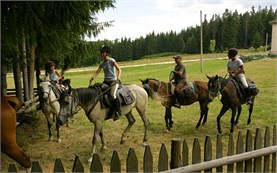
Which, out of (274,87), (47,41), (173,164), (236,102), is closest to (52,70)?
(47,41)

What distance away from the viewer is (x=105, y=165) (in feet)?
22.0

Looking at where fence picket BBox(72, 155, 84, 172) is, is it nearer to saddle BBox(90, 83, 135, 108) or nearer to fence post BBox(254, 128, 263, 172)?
fence post BBox(254, 128, 263, 172)

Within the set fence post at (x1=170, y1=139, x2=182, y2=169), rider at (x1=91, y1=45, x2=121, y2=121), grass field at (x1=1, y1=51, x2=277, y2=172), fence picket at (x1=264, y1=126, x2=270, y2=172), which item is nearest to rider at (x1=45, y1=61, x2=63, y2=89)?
grass field at (x1=1, y1=51, x2=277, y2=172)

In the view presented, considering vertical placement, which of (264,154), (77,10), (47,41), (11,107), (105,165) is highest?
(77,10)

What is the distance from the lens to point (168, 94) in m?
9.54

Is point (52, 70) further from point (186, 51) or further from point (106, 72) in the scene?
point (186, 51)

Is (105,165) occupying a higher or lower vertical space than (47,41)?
lower

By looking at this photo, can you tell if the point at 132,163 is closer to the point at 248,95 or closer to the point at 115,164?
the point at 115,164

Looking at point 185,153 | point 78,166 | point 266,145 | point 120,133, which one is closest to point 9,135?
point 78,166

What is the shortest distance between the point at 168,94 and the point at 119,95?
263 centimetres

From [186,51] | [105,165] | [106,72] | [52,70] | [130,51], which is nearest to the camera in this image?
[105,165]

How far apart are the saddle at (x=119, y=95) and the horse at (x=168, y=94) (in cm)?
158

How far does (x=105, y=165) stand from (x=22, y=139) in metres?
3.22

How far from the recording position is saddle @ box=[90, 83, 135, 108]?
23.4ft
